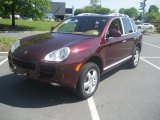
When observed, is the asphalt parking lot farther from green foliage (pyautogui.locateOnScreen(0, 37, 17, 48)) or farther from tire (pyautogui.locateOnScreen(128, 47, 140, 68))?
green foliage (pyautogui.locateOnScreen(0, 37, 17, 48))

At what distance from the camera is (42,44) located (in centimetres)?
561

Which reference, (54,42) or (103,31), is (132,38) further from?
(54,42)

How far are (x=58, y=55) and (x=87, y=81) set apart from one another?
37.3 inches

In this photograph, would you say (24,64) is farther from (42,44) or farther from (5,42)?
(5,42)

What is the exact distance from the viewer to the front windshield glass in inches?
257

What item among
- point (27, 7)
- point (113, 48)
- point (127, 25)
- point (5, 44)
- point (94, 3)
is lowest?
point (5, 44)

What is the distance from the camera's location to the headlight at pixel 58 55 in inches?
204

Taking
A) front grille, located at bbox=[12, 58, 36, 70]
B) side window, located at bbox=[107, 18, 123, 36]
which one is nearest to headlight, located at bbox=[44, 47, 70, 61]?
front grille, located at bbox=[12, 58, 36, 70]

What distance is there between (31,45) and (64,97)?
127 cm

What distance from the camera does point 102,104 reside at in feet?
18.3

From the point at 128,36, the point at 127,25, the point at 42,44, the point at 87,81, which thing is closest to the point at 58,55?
the point at 42,44

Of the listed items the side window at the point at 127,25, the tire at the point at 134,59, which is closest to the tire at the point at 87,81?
the side window at the point at 127,25

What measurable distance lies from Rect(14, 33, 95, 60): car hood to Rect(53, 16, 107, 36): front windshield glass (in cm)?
40

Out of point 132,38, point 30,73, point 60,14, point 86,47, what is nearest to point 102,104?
point 86,47
